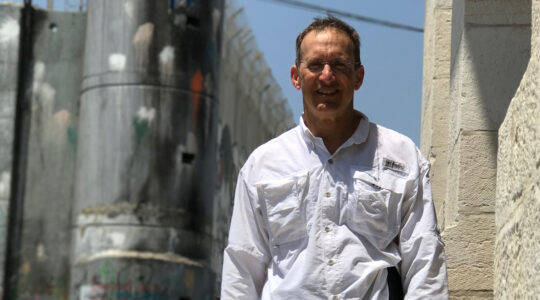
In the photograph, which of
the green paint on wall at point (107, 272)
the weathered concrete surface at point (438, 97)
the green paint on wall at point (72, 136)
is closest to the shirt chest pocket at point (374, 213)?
the weathered concrete surface at point (438, 97)

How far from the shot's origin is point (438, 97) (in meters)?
6.61

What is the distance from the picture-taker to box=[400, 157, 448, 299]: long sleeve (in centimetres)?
307

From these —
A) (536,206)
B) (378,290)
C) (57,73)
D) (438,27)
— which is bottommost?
(378,290)

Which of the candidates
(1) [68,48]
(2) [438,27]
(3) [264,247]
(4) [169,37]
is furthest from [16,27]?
(3) [264,247]

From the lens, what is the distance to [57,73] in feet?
→ 77.4

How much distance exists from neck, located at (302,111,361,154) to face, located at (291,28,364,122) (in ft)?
0.05

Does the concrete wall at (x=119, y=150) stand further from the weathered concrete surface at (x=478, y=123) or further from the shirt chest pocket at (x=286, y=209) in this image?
the shirt chest pocket at (x=286, y=209)

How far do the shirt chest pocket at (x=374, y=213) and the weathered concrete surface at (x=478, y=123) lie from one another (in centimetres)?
189

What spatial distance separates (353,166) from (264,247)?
0.38m

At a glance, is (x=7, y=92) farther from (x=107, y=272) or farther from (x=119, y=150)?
(x=107, y=272)

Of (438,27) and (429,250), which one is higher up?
(438,27)

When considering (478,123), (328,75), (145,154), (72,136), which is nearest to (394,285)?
(328,75)

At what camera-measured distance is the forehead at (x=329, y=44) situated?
10.8ft

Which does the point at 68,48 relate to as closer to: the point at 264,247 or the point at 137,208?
the point at 137,208
